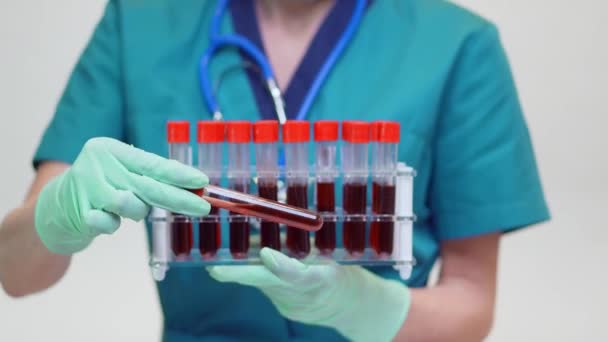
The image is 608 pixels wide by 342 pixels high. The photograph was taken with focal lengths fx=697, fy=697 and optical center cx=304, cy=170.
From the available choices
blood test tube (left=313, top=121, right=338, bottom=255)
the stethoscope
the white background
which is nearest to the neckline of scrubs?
the stethoscope

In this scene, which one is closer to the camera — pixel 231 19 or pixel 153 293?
pixel 231 19

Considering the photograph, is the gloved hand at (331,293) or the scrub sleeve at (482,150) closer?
the gloved hand at (331,293)

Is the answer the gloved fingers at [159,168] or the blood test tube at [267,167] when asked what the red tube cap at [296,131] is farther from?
the gloved fingers at [159,168]

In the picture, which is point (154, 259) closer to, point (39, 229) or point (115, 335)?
point (39, 229)

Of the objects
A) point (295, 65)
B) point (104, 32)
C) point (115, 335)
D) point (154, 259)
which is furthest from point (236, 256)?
point (115, 335)

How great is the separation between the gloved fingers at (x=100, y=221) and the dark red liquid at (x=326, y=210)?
24cm

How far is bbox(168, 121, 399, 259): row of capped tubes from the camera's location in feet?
2.68

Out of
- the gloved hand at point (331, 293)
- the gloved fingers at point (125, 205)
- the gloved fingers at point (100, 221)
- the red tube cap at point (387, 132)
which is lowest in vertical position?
the gloved hand at point (331, 293)

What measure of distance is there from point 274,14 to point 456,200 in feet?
1.28

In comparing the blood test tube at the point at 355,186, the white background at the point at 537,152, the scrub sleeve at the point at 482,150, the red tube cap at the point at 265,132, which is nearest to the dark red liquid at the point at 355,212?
the blood test tube at the point at 355,186

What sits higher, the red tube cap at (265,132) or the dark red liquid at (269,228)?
the red tube cap at (265,132)

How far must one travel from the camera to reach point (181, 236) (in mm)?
818

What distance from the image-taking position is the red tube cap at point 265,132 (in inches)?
31.9

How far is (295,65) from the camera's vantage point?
1025 millimetres
